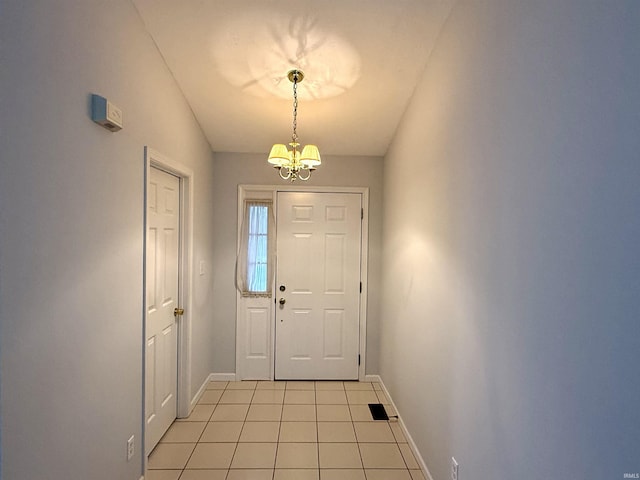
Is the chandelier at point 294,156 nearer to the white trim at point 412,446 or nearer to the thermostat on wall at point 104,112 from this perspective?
the thermostat on wall at point 104,112

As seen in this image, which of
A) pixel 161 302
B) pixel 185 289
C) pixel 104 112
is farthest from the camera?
pixel 185 289

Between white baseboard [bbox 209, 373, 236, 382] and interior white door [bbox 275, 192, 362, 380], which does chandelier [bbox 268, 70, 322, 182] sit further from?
white baseboard [bbox 209, 373, 236, 382]

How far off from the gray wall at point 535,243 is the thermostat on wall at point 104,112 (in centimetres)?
176

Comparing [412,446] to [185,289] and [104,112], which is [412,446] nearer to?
[185,289]

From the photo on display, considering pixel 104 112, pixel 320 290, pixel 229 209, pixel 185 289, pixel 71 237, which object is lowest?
pixel 320 290

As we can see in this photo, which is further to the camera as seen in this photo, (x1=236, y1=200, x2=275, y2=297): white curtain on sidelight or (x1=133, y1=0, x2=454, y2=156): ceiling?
(x1=236, y1=200, x2=275, y2=297): white curtain on sidelight

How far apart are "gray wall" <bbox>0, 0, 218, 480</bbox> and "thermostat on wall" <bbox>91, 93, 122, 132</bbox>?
0.04 metres

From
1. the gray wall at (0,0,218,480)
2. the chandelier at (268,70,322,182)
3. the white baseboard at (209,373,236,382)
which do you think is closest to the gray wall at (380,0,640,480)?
the chandelier at (268,70,322,182)

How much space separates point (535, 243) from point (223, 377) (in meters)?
3.29

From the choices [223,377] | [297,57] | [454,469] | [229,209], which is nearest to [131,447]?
[223,377]

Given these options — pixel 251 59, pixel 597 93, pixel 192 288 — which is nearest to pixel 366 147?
pixel 251 59

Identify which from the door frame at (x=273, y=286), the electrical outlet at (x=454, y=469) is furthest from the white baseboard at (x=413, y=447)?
the door frame at (x=273, y=286)

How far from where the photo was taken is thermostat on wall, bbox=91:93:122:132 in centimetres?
145

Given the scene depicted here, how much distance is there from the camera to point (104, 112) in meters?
1.46
